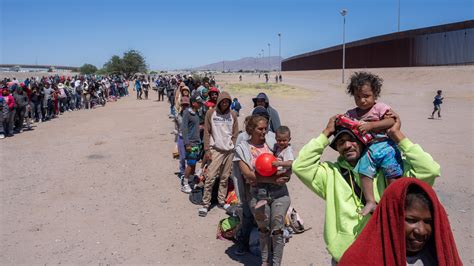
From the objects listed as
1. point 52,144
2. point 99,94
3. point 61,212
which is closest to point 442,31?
point 99,94

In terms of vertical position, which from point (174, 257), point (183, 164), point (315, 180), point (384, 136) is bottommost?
point (174, 257)

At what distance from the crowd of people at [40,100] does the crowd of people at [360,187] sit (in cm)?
1180

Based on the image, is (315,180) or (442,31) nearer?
(315,180)

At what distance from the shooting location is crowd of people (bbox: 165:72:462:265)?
5.46 ft

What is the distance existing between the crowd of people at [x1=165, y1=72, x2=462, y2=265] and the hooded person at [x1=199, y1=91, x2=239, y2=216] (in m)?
0.93

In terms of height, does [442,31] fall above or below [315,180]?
above

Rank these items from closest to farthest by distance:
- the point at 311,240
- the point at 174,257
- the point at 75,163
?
the point at 174,257 < the point at 311,240 < the point at 75,163

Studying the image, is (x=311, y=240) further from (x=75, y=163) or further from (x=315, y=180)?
(x=75, y=163)

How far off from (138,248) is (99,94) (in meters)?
24.1

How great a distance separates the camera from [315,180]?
8.83ft

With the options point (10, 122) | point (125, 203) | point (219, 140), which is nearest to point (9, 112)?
point (10, 122)

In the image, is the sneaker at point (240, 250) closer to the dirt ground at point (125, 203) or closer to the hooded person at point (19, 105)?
the dirt ground at point (125, 203)

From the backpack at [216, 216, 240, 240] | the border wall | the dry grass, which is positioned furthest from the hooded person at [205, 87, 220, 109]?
the border wall

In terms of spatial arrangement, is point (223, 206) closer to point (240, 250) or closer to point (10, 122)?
point (240, 250)
